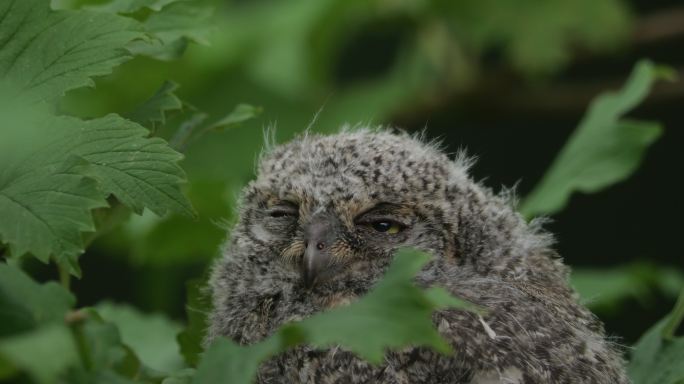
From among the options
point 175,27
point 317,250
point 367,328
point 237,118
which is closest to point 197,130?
point 237,118

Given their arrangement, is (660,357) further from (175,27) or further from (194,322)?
(175,27)

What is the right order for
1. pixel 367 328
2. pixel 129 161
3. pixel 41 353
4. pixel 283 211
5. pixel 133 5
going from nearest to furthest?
pixel 41 353
pixel 367 328
pixel 129 161
pixel 133 5
pixel 283 211

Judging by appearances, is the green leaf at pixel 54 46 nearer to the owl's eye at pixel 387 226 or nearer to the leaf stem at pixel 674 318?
the owl's eye at pixel 387 226

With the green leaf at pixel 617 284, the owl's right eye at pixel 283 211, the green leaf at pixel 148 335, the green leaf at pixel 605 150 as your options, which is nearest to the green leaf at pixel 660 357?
the green leaf at pixel 605 150

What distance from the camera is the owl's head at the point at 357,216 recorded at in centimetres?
277

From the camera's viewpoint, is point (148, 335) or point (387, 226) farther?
point (148, 335)

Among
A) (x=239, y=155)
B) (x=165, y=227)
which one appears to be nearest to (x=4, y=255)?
(x=165, y=227)

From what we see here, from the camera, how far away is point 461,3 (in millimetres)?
5836

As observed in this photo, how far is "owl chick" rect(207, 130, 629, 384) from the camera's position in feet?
8.08

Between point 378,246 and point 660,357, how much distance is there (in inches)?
28.0

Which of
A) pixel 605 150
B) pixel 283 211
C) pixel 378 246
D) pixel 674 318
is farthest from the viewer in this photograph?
pixel 605 150

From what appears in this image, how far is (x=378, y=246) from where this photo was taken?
9.16 feet

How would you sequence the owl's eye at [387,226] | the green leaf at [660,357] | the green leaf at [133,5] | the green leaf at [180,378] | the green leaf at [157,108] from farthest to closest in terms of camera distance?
the owl's eye at [387,226], the green leaf at [660,357], the green leaf at [133,5], the green leaf at [157,108], the green leaf at [180,378]

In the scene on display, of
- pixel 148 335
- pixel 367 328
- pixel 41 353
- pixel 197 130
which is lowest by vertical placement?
pixel 41 353
